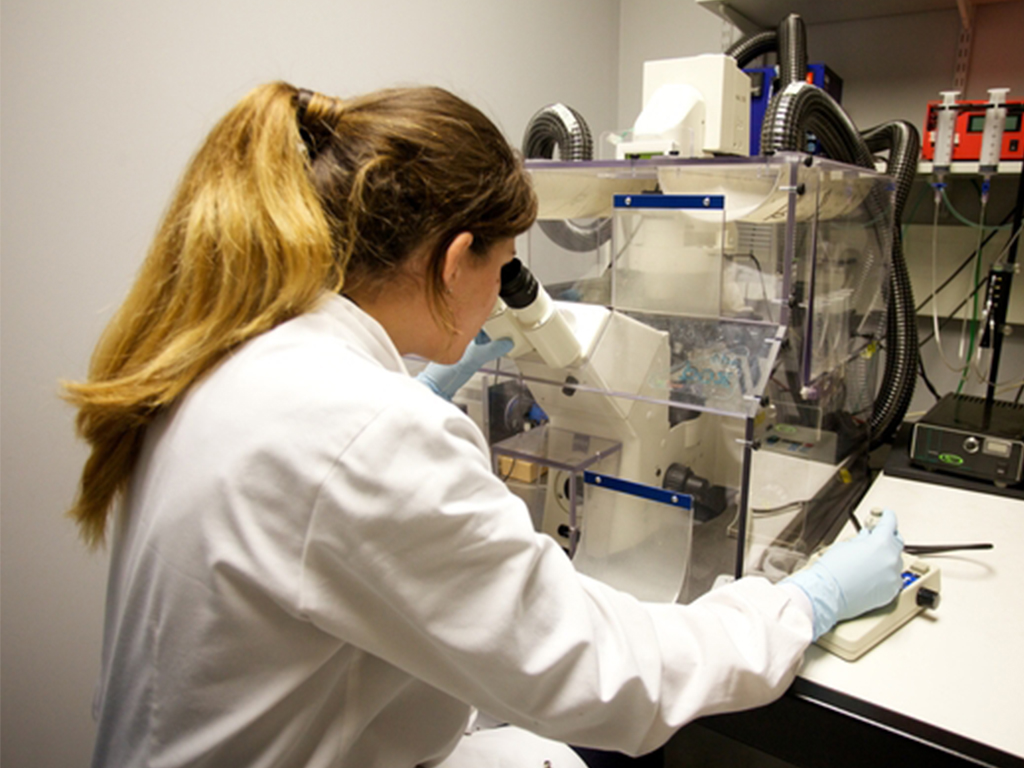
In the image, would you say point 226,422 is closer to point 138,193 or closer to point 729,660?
point 729,660

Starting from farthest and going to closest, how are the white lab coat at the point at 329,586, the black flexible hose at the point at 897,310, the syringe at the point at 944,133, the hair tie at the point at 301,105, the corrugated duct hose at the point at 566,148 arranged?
the syringe at the point at 944,133
the black flexible hose at the point at 897,310
the corrugated duct hose at the point at 566,148
the hair tie at the point at 301,105
the white lab coat at the point at 329,586

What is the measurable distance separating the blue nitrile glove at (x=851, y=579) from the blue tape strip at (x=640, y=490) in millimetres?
185

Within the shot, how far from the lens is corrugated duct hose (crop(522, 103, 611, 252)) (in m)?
1.38

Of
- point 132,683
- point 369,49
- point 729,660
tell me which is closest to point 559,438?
point 729,660

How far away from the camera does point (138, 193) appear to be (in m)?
1.35

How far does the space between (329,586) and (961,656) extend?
85 centimetres

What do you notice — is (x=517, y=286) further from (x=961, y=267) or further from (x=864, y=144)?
→ (x=961, y=267)

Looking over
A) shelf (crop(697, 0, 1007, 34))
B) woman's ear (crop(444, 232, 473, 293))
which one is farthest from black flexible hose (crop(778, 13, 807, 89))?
woman's ear (crop(444, 232, 473, 293))

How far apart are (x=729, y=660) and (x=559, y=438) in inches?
20.2

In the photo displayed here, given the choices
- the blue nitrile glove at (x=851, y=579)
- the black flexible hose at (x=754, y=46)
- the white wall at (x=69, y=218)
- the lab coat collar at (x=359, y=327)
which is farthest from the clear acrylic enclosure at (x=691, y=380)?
the black flexible hose at (x=754, y=46)

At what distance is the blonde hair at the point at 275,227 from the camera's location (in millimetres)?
653

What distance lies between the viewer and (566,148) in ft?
4.58

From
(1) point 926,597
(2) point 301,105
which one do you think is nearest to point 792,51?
(1) point 926,597

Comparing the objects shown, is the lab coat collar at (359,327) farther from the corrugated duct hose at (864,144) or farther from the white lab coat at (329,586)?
the corrugated duct hose at (864,144)
